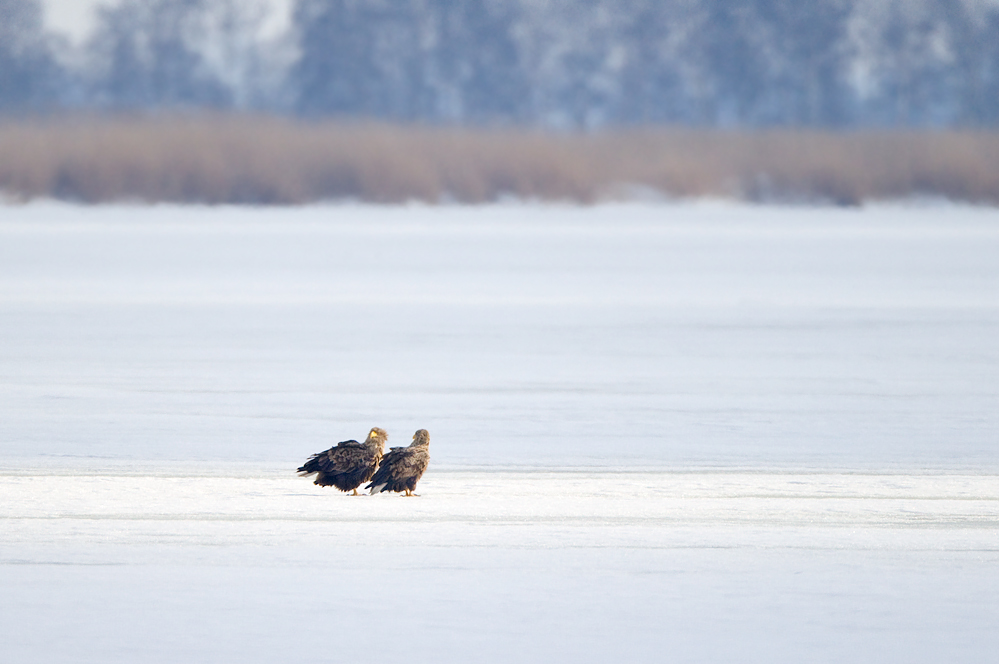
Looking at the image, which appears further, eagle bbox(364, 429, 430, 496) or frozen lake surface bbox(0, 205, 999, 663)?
eagle bbox(364, 429, 430, 496)

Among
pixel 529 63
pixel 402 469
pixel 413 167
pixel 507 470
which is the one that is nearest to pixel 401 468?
pixel 402 469

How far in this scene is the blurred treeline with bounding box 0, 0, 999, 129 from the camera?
43.4 meters

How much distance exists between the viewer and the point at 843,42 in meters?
45.8

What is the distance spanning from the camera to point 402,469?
4.86 m

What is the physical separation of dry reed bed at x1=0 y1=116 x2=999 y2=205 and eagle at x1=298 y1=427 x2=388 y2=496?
692 inches

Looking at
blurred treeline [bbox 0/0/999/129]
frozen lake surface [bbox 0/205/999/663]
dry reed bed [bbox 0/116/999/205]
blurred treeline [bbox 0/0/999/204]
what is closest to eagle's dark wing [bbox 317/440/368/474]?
frozen lake surface [bbox 0/205/999/663]

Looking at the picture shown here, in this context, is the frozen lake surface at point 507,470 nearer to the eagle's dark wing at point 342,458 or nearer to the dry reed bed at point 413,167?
the eagle's dark wing at point 342,458

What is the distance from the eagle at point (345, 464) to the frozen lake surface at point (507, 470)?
0.08m

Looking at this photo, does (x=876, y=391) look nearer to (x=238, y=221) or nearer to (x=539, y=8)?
(x=238, y=221)

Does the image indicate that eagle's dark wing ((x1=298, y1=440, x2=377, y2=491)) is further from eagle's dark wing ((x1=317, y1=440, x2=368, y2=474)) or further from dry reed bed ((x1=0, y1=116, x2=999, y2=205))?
dry reed bed ((x1=0, y1=116, x2=999, y2=205))

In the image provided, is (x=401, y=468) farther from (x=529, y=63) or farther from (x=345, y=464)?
(x=529, y=63)

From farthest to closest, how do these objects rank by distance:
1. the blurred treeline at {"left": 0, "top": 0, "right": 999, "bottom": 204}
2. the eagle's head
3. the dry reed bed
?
the blurred treeline at {"left": 0, "top": 0, "right": 999, "bottom": 204}, the dry reed bed, the eagle's head

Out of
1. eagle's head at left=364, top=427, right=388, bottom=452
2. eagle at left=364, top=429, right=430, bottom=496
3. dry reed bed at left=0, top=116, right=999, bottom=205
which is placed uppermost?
dry reed bed at left=0, top=116, right=999, bottom=205

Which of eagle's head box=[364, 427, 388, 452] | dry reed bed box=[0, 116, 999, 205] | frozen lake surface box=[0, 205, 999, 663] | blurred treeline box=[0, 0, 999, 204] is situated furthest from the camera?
blurred treeline box=[0, 0, 999, 204]
